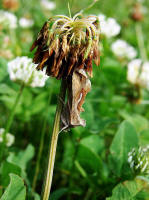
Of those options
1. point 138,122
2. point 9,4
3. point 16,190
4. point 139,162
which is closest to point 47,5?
point 9,4

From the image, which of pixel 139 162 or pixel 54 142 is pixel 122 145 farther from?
Answer: pixel 54 142

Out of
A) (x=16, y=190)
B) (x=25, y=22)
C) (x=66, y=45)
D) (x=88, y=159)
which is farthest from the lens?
(x=25, y=22)

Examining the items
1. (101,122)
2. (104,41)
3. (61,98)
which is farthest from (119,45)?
(61,98)

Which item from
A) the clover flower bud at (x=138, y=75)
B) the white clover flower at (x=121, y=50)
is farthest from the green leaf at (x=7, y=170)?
the white clover flower at (x=121, y=50)

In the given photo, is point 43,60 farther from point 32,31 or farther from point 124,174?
point 32,31

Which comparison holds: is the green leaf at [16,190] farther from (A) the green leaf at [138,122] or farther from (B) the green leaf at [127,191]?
(A) the green leaf at [138,122]

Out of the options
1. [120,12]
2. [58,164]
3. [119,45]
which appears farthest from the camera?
[120,12]
